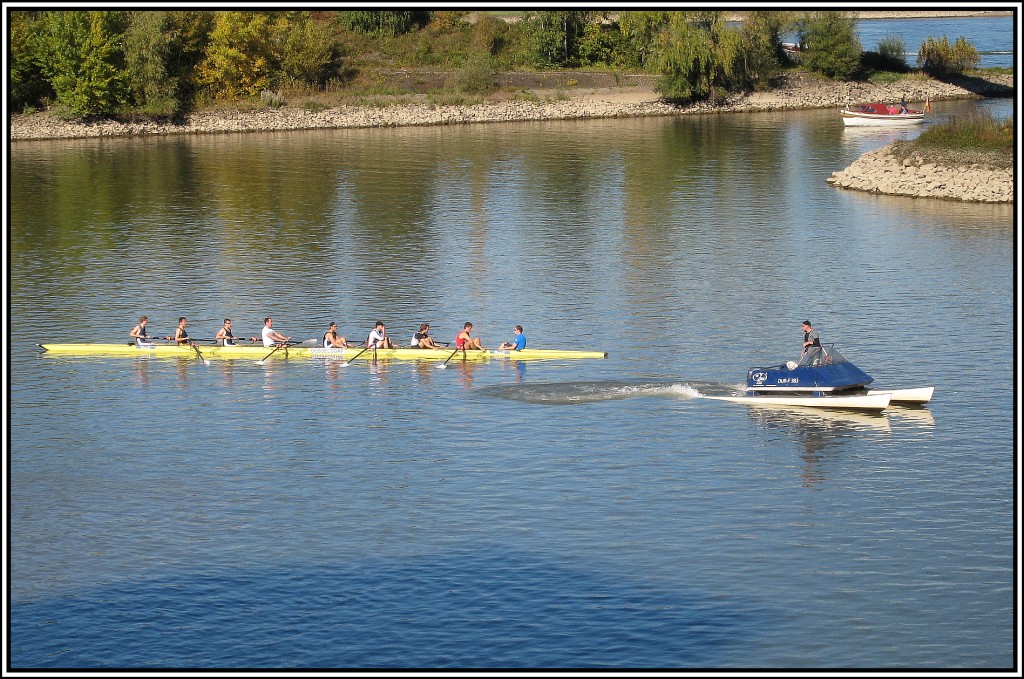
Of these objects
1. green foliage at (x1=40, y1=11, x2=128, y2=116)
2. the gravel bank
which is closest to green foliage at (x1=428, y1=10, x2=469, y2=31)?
green foliage at (x1=40, y1=11, x2=128, y2=116)

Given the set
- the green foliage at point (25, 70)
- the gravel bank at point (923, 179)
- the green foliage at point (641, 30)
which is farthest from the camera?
the green foliage at point (641, 30)

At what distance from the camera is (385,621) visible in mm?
28594

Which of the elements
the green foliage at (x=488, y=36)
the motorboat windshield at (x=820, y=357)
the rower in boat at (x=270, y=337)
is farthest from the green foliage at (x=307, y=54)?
the motorboat windshield at (x=820, y=357)

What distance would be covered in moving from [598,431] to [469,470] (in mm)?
5010

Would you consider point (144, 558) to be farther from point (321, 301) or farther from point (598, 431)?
point (321, 301)

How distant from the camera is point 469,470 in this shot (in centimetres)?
3734

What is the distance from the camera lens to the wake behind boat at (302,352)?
47.7m

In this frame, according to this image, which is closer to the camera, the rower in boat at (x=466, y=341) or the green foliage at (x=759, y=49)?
the rower in boat at (x=466, y=341)

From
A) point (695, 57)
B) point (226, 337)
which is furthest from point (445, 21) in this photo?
point (226, 337)

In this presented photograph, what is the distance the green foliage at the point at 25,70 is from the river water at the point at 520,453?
46.5 metres

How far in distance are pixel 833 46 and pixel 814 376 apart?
98968 mm

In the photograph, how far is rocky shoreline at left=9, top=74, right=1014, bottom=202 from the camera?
4734 inches

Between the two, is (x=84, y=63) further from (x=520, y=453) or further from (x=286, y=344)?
(x=520, y=453)

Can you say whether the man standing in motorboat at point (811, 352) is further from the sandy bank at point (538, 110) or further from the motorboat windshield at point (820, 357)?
the sandy bank at point (538, 110)
